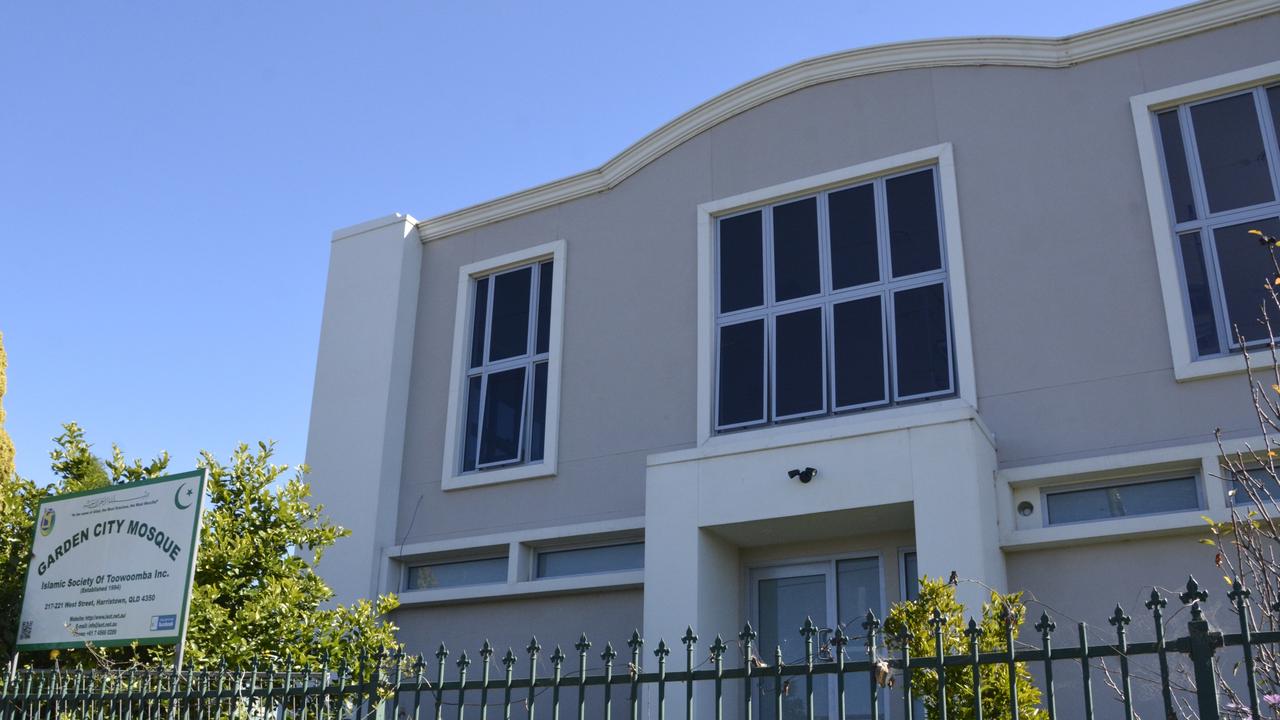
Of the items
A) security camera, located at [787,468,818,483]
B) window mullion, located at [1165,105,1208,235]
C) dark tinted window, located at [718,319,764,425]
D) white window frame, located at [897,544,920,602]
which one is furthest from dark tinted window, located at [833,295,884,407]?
window mullion, located at [1165,105,1208,235]

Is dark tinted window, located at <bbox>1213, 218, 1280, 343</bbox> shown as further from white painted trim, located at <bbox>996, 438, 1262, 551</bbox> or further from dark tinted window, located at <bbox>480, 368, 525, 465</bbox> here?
dark tinted window, located at <bbox>480, 368, 525, 465</bbox>

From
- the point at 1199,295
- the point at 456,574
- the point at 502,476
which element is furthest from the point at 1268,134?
the point at 456,574

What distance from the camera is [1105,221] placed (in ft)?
33.5

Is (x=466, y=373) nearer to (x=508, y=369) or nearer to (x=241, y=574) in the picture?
(x=508, y=369)

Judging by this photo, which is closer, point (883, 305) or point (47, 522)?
point (47, 522)

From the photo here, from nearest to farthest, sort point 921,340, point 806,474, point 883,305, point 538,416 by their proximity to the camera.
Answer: point 806,474, point 921,340, point 883,305, point 538,416

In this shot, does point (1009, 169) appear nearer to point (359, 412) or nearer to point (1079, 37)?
point (1079, 37)

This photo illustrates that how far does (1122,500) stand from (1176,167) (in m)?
2.98

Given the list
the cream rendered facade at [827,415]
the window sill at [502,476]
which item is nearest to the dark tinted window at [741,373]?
the cream rendered facade at [827,415]

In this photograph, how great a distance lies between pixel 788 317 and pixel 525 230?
361cm

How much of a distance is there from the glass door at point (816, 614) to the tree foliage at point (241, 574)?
3.32 meters

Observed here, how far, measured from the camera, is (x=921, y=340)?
10.7 meters

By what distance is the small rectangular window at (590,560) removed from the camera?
11406 millimetres

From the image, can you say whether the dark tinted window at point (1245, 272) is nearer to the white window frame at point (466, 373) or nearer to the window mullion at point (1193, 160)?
the window mullion at point (1193, 160)
